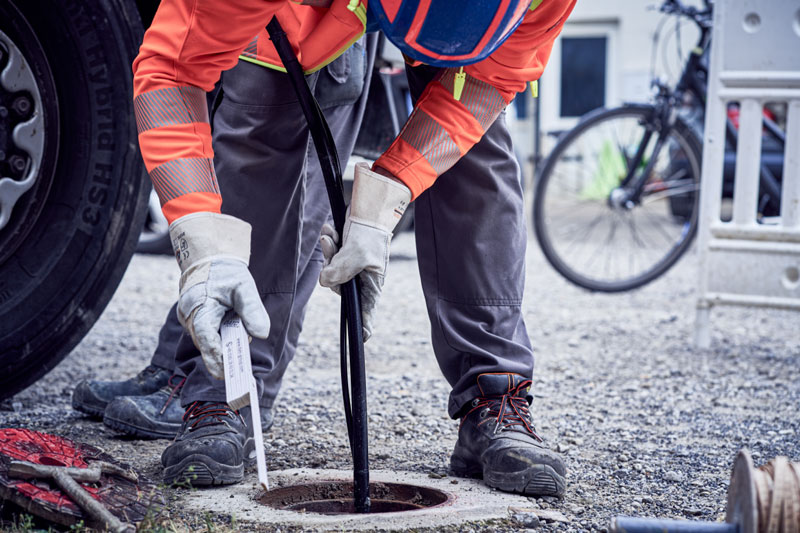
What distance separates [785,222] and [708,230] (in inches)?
11.3

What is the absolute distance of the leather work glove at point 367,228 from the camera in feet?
5.46

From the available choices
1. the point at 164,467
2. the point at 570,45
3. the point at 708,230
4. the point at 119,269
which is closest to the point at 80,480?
the point at 164,467

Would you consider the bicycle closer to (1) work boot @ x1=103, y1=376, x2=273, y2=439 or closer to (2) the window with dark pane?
(1) work boot @ x1=103, y1=376, x2=273, y2=439

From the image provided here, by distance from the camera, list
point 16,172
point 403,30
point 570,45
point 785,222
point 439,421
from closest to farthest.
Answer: point 403,30 < point 16,172 < point 439,421 < point 785,222 < point 570,45

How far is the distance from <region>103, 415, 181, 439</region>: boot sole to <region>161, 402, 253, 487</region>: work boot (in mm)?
245

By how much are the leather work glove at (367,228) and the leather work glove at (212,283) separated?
0.64 ft

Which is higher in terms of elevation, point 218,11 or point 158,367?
point 218,11

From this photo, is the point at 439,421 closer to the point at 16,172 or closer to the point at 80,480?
the point at 80,480

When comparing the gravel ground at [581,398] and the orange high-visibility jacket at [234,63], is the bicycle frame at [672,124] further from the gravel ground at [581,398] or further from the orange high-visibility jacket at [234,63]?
the orange high-visibility jacket at [234,63]

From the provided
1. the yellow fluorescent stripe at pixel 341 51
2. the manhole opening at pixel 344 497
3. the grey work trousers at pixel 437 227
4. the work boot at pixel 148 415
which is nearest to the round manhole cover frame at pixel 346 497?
the manhole opening at pixel 344 497

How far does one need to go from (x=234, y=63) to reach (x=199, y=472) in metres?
0.83

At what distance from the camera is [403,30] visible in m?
1.49

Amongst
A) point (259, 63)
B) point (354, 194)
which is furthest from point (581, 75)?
point (354, 194)

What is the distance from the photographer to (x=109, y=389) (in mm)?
2412
